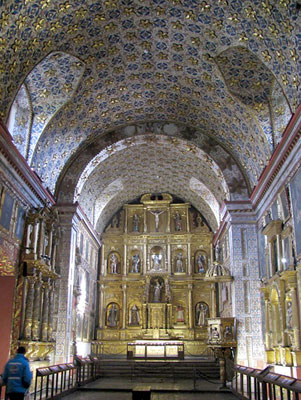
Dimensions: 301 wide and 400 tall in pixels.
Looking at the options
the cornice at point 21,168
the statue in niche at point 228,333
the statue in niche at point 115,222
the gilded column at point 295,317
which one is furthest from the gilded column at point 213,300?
the gilded column at point 295,317

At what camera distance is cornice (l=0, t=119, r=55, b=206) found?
508 inches

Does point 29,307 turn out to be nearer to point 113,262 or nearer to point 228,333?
point 228,333

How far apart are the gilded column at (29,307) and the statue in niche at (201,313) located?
1349 centimetres

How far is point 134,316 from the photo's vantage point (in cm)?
2656

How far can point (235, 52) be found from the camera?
47.2 ft

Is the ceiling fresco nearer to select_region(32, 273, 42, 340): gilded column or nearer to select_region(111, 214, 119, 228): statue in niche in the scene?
select_region(111, 214, 119, 228): statue in niche

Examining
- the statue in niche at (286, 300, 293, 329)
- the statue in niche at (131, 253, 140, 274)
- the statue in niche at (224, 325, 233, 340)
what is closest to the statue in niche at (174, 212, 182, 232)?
the statue in niche at (131, 253, 140, 274)

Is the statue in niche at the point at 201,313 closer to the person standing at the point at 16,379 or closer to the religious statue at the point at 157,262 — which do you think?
the religious statue at the point at 157,262

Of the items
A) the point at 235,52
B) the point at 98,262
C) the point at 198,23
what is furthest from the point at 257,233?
the point at 98,262

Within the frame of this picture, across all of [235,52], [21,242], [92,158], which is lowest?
[21,242]

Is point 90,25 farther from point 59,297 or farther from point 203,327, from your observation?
point 203,327

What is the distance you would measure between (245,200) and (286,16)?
896 cm

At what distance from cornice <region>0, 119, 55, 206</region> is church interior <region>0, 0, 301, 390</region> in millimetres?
68

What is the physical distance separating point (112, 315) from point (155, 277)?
11.3 ft
